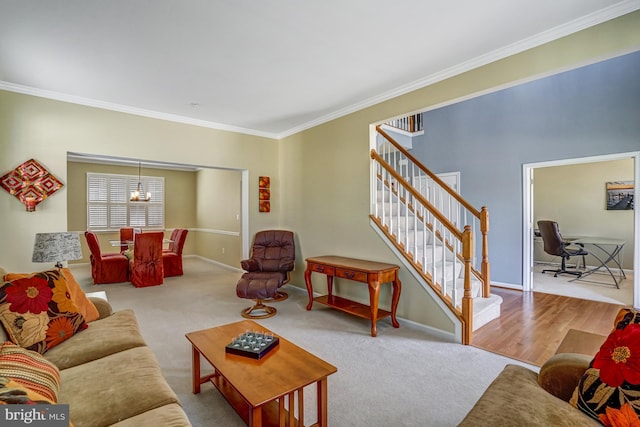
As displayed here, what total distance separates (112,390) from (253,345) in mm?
729

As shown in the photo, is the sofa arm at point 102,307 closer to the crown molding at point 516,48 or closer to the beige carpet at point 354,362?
the beige carpet at point 354,362

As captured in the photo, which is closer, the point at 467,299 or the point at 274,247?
the point at 467,299

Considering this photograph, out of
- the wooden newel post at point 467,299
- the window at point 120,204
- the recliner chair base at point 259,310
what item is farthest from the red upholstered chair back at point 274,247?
the window at point 120,204

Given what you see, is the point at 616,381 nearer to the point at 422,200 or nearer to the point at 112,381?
the point at 112,381

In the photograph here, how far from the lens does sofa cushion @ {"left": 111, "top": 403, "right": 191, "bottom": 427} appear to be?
1174 mm

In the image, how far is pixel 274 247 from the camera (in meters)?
4.77

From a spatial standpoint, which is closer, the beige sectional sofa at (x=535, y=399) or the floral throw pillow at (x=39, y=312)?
the beige sectional sofa at (x=535, y=399)

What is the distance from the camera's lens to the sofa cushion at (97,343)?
1.72 metres

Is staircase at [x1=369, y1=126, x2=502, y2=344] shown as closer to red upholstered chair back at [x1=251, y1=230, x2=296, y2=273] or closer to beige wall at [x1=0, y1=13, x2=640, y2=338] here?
beige wall at [x1=0, y1=13, x2=640, y2=338]

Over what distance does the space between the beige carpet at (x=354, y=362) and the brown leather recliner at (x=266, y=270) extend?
260mm

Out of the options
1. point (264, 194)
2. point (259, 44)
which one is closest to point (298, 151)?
point (264, 194)

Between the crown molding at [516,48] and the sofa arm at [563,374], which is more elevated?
the crown molding at [516,48]

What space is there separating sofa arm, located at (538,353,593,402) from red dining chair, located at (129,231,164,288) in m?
5.74

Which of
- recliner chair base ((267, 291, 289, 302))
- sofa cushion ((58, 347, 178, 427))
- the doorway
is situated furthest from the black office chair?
sofa cushion ((58, 347, 178, 427))
